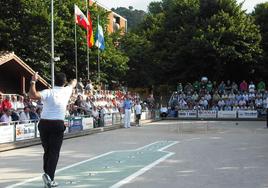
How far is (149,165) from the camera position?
41.6ft

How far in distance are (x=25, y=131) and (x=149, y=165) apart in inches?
336

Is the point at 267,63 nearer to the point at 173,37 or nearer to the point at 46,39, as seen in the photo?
the point at 173,37

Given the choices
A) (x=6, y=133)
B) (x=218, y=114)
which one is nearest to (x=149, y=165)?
(x=6, y=133)

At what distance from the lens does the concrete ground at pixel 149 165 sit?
33.3 feet

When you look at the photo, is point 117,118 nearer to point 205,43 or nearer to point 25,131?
point 25,131

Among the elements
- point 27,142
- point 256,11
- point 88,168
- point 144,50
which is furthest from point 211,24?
point 88,168

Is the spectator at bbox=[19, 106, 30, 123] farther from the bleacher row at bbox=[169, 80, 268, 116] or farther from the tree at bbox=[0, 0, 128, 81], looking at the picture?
the bleacher row at bbox=[169, 80, 268, 116]

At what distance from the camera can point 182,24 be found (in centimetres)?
5472

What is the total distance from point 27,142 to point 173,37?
122 feet

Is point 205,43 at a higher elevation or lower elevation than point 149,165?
higher

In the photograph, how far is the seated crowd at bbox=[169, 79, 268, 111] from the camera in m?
40.9

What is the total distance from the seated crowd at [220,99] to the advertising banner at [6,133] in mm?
25120

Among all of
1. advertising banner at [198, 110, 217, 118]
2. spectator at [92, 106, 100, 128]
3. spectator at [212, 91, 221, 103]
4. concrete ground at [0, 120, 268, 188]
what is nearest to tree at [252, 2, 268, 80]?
spectator at [212, 91, 221, 103]

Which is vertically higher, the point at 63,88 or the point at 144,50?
the point at 144,50
